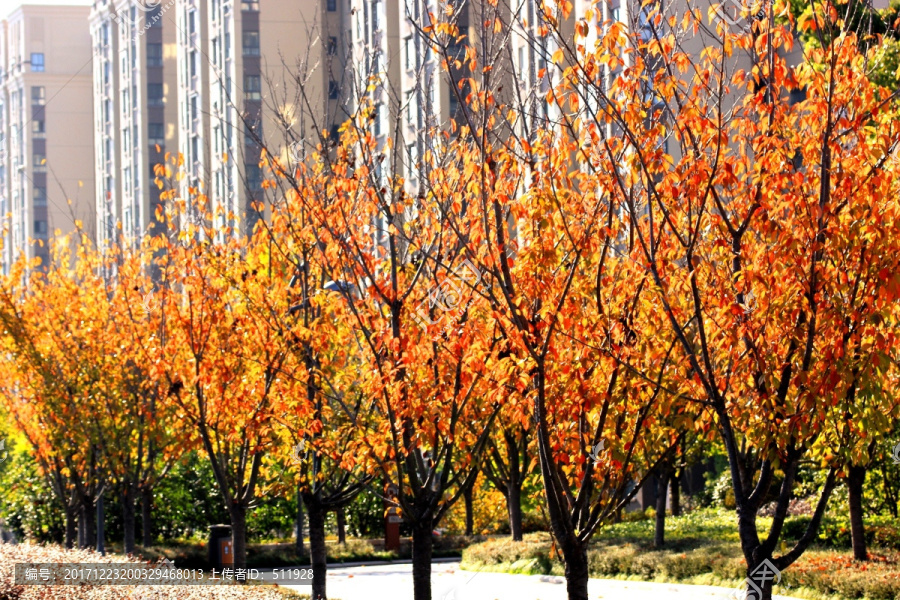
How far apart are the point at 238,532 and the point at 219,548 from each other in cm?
609

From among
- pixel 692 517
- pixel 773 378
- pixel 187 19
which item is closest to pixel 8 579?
pixel 773 378

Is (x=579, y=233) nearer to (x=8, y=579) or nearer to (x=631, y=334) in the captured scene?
(x=631, y=334)

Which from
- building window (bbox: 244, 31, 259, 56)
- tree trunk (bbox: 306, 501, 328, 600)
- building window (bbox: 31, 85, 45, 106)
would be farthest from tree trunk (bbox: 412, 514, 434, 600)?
building window (bbox: 31, 85, 45, 106)

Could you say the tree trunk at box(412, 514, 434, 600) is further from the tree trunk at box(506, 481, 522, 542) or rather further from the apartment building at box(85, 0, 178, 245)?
the apartment building at box(85, 0, 178, 245)

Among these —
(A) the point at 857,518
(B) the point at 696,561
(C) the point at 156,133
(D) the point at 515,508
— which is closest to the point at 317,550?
(B) the point at 696,561

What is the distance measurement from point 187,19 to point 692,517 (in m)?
40.8

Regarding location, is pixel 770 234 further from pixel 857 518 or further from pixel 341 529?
pixel 341 529

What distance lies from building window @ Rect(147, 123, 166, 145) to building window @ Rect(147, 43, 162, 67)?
3.90 metres

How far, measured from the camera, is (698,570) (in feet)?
56.7

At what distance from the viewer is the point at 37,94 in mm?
85500

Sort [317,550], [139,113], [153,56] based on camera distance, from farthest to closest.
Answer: [153,56] < [139,113] < [317,550]

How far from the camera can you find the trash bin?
63.5 ft

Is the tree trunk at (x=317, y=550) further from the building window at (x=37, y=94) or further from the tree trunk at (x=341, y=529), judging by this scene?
the building window at (x=37, y=94)

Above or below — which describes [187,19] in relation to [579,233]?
above
